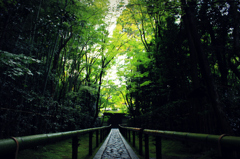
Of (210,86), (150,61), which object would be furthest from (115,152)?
(150,61)

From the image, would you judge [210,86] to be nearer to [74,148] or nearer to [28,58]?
[74,148]

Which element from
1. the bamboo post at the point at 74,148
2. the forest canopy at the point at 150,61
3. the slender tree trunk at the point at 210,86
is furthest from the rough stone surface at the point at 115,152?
the slender tree trunk at the point at 210,86

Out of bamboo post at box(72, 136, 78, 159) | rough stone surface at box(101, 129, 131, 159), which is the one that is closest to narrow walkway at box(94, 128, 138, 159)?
rough stone surface at box(101, 129, 131, 159)

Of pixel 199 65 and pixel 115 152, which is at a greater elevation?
pixel 199 65

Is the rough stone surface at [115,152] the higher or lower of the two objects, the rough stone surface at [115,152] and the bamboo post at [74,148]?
the lower

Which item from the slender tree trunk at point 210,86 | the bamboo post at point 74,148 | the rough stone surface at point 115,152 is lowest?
the rough stone surface at point 115,152

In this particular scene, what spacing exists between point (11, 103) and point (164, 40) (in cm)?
752

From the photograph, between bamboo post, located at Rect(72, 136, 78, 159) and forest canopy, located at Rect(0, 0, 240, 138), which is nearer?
bamboo post, located at Rect(72, 136, 78, 159)

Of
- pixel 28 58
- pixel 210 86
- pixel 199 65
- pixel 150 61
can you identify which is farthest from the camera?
pixel 150 61

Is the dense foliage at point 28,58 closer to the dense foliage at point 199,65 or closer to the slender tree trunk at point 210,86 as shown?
the dense foliage at point 199,65

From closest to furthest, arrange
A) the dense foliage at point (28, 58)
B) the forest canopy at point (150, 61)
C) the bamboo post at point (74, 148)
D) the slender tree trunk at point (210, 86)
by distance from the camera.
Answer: the bamboo post at point (74, 148) → the slender tree trunk at point (210, 86) → the dense foliage at point (28, 58) → the forest canopy at point (150, 61)

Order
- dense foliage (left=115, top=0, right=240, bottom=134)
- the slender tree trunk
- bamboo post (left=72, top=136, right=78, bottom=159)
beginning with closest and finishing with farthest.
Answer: bamboo post (left=72, top=136, right=78, bottom=159)
the slender tree trunk
dense foliage (left=115, top=0, right=240, bottom=134)

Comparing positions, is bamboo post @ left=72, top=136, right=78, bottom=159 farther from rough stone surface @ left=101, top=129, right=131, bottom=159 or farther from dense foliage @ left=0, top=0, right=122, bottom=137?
dense foliage @ left=0, top=0, right=122, bottom=137

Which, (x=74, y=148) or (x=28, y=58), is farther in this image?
(x=28, y=58)
